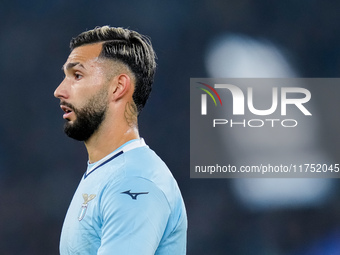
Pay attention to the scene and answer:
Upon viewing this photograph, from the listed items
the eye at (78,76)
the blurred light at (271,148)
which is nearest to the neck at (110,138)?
the eye at (78,76)

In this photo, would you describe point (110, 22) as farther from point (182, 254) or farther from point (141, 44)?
point (182, 254)

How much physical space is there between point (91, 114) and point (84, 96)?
5 cm

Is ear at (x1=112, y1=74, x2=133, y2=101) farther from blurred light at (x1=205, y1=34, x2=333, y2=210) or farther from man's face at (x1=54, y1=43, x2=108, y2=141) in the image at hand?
blurred light at (x1=205, y1=34, x2=333, y2=210)

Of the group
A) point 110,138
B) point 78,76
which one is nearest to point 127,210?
point 110,138

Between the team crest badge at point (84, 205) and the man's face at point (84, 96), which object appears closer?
the team crest badge at point (84, 205)

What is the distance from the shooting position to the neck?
1371mm

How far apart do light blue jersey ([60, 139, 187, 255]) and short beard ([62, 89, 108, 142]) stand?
89 mm

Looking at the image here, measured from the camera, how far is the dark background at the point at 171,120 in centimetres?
364

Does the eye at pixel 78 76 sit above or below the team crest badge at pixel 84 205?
above

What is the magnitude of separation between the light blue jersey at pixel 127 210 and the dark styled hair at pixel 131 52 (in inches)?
5.8

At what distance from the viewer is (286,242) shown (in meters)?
3.64

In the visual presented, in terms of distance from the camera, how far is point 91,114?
1.34 meters

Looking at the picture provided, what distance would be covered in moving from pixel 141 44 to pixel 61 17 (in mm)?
2445

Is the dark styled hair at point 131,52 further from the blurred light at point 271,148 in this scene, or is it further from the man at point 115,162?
the blurred light at point 271,148
